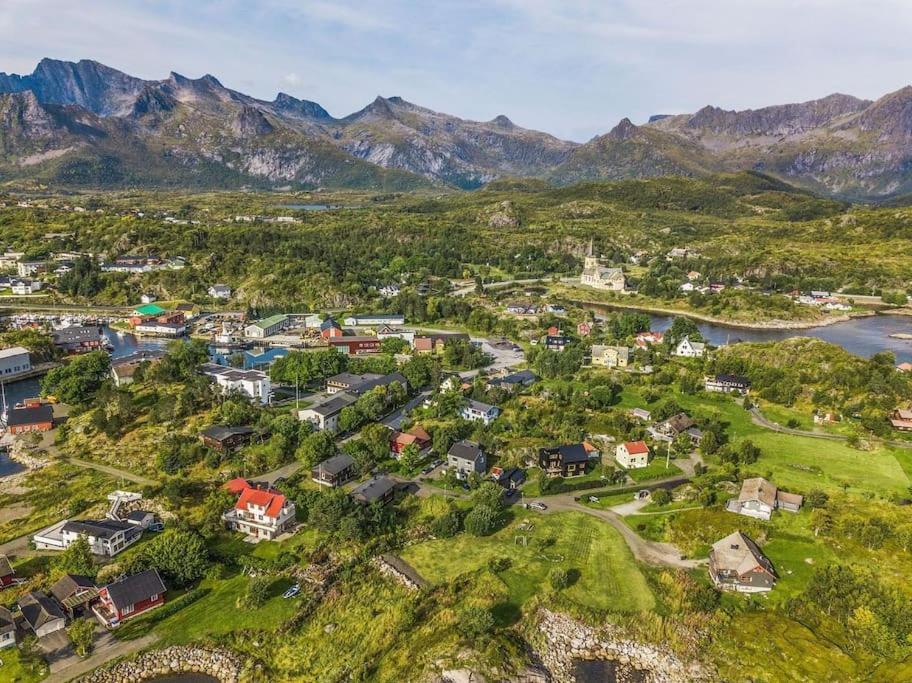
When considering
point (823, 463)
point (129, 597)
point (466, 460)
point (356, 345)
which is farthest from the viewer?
point (356, 345)

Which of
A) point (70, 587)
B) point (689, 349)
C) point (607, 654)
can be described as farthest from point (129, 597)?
point (689, 349)

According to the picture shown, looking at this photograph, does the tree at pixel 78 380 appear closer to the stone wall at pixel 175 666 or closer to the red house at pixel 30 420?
the red house at pixel 30 420

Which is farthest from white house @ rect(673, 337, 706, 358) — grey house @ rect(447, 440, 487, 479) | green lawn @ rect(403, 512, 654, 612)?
green lawn @ rect(403, 512, 654, 612)

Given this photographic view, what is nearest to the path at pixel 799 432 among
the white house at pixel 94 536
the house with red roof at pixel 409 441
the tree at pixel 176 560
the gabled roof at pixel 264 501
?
the house with red roof at pixel 409 441

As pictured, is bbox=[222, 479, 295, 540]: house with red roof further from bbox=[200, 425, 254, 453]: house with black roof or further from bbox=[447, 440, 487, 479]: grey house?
bbox=[447, 440, 487, 479]: grey house

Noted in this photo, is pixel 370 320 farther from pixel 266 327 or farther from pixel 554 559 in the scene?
pixel 554 559

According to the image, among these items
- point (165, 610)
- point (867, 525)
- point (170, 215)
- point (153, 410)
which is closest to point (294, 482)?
point (165, 610)
